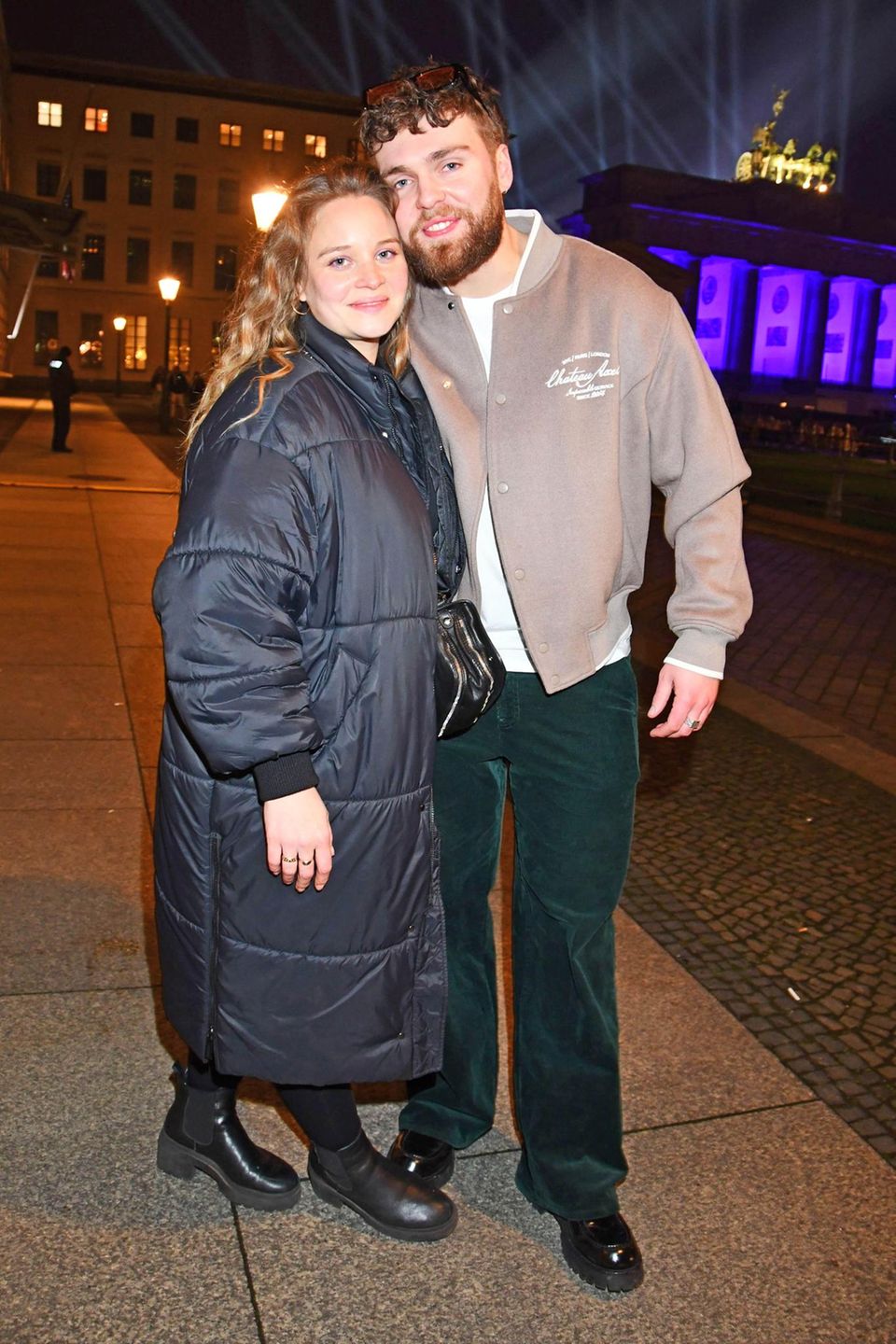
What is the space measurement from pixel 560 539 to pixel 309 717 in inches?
26.9

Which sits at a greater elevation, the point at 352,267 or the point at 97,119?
the point at 97,119

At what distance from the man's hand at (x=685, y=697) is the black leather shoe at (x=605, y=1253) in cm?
109

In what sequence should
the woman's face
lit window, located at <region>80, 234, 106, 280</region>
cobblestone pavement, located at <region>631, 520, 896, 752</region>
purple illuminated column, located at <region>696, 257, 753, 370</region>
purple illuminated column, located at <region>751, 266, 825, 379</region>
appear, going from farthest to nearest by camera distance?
1. purple illuminated column, located at <region>751, 266, 825, 379</region>
2. purple illuminated column, located at <region>696, 257, 753, 370</region>
3. lit window, located at <region>80, 234, 106, 280</region>
4. cobblestone pavement, located at <region>631, 520, 896, 752</region>
5. the woman's face

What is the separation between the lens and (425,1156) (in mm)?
3008

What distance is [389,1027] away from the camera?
8.39 ft

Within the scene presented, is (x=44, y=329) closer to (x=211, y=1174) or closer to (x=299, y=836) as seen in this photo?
(x=211, y=1174)

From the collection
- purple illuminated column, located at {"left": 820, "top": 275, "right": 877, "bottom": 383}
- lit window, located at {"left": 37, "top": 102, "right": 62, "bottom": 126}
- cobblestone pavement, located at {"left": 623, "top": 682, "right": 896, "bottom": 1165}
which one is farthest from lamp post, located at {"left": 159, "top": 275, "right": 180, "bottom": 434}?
purple illuminated column, located at {"left": 820, "top": 275, "right": 877, "bottom": 383}

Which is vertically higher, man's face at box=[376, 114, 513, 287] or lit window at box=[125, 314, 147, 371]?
lit window at box=[125, 314, 147, 371]

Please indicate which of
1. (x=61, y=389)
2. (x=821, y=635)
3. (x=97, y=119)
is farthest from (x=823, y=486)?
(x=97, y=119)

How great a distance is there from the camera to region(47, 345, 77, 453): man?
838 inches

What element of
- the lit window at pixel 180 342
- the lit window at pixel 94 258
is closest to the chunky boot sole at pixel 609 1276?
the lit window at pixel 180 342

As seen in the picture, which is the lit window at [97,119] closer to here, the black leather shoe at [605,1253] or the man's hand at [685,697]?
the man's hand at [685,697]

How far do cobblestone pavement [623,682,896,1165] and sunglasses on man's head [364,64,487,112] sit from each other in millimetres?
2663

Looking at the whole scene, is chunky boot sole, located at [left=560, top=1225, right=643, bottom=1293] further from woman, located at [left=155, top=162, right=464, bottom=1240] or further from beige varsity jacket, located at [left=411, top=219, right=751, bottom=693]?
beige varsity jacket, located at [left=411, top=219, right=751, bottom=693]
